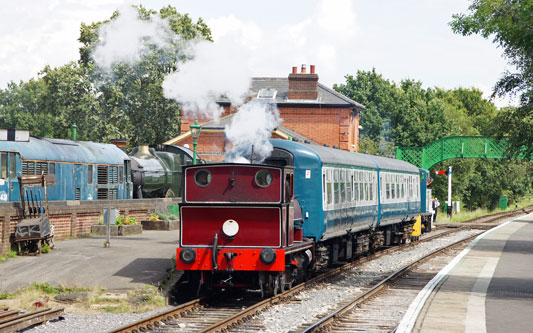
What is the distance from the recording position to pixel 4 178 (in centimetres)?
2020

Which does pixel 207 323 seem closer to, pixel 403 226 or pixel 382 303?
pixel 382 303

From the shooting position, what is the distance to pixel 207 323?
11.5 m

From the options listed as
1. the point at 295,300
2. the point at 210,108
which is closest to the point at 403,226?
the point at 210,108

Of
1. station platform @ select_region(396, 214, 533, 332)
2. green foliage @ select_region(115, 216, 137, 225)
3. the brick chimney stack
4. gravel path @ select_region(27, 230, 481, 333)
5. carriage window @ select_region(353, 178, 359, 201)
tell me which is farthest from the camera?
the brick chimney stack

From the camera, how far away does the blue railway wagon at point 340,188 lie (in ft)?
50.9

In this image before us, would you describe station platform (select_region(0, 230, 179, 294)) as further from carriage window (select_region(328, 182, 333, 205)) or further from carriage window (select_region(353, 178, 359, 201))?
carriage window (select_region(353, 178, 359, 201))

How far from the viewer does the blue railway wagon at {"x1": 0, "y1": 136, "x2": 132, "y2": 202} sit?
67.3ft

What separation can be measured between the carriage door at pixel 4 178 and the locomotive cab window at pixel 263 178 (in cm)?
962

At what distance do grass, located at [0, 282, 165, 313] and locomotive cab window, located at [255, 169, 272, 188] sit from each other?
265cm

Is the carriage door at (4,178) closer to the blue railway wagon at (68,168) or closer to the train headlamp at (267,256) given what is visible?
the blue railway wagon at (68,168)

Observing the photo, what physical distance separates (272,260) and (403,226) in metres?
15.8

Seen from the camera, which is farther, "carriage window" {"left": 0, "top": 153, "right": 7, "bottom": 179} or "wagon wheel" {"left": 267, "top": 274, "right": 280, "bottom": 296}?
"carriage window" {"left": 0, "top": 153, "right": 7, "bottom": 179}

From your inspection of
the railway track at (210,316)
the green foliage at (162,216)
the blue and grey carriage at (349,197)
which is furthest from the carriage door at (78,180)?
the railway track at (210,316)

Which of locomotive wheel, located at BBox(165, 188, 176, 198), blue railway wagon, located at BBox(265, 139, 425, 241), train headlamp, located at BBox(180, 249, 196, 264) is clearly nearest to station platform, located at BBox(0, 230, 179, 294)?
train headlamp, located at BBox(180, 249, 196, 264)
